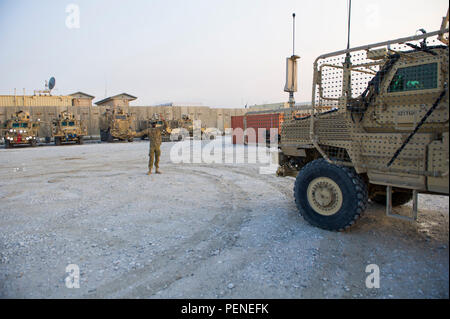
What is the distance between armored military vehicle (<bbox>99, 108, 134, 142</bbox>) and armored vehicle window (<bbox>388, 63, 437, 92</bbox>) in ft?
76.9

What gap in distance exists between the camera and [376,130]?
13.3 ft

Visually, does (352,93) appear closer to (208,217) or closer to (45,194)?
(208,217)

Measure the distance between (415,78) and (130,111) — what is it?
106 feet

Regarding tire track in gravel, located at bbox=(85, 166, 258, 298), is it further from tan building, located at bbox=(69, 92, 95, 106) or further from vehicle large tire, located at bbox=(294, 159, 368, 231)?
tan building, located at bbox=(69, 92, 95, 106)

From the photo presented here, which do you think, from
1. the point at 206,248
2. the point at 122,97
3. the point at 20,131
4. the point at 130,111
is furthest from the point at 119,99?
the point at 206,248

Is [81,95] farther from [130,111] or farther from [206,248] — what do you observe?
[206,248]

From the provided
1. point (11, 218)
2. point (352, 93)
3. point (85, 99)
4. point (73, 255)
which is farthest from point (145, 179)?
point (85, 99)

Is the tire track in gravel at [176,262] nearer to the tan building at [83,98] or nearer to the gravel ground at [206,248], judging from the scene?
the gravel ground at [206,248]

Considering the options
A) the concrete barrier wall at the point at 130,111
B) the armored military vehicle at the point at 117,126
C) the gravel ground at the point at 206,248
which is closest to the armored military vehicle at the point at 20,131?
the concrete barrier wall at the point at 130,111

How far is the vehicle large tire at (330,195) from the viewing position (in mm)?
4000

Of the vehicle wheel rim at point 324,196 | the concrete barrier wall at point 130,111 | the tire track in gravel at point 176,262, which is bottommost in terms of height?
the tire track in gravel at point 176,262

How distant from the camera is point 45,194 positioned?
6949 mm

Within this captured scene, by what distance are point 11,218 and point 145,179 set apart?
3858 millimetres

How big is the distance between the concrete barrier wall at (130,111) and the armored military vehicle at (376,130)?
80.8ft
